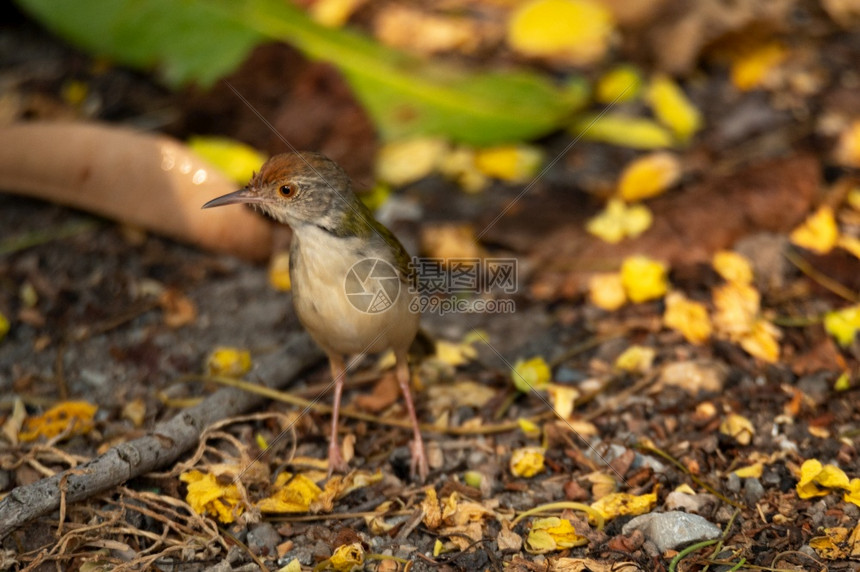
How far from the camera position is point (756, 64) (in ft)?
25.2

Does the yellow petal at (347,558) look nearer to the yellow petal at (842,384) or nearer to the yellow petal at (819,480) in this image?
the yellow petal at (819,480)

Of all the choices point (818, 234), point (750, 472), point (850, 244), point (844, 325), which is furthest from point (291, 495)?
point (850, 244)

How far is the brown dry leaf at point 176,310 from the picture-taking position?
5.75 m

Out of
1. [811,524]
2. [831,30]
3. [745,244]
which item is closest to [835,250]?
[745,244]

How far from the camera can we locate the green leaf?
23.1 feet

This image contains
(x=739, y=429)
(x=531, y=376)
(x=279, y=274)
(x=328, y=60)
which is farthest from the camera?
(x=328, y=60)

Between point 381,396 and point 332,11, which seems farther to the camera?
point 332,11

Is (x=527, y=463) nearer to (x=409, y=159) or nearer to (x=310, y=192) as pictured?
(x=310, y=192)

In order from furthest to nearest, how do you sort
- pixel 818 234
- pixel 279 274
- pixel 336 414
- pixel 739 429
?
1. pixel 279 274
2. pixel 818 234
3. pixel 336 414
4. pixel 739 429

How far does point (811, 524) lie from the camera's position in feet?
13.5

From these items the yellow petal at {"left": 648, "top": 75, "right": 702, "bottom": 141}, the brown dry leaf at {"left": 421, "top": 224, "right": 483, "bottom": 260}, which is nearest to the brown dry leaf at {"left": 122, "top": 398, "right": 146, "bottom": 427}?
the brown dry leaf at {"left": 421, "top": 224, "right": 483, "bottom": 260}

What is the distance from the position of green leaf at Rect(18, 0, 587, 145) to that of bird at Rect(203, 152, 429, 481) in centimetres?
262

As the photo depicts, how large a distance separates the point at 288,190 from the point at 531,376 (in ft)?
5.56

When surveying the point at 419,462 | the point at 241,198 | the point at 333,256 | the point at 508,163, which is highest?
the point at 241,198
